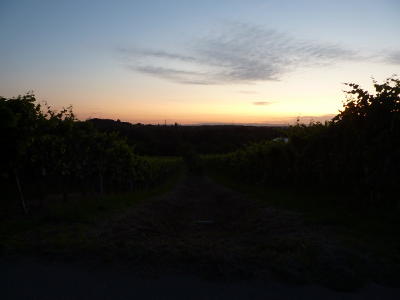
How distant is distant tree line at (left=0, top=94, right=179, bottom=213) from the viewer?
1394 cm

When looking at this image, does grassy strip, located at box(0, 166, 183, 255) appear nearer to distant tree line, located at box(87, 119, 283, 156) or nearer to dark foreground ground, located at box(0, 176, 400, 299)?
dark foreground ground, located at box(0, 176, 400, 299)

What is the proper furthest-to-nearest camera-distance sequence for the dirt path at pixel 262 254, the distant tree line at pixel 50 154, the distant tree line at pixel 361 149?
the distant tree line at pixel 50 154, the distant tree line at pixel 361 149, the dirt path at pixel 262 254

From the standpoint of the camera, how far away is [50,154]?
19.9m

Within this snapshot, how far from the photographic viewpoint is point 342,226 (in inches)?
421

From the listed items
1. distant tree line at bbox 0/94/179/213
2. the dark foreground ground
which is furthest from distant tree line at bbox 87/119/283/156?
the dark foreground ground

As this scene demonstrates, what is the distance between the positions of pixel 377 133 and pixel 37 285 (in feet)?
37.2

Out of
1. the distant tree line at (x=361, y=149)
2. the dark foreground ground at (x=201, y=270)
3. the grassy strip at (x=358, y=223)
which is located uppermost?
the distant tree line at (x=361, y=149)

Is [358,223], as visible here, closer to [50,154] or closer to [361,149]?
[361,149]

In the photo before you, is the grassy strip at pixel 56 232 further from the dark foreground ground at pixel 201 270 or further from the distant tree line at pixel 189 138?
the distant tree line at pixel 189 138

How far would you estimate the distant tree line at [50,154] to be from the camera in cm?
1394

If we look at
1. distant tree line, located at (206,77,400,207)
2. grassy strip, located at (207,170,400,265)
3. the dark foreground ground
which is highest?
distant tree line, located at (206,77,400,207)

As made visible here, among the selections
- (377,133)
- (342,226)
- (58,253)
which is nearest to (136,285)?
(58,253)

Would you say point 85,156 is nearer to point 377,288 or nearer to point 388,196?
point 388,196

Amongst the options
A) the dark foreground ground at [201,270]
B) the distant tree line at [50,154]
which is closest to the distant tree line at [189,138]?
the distant tree line at [50,154]
